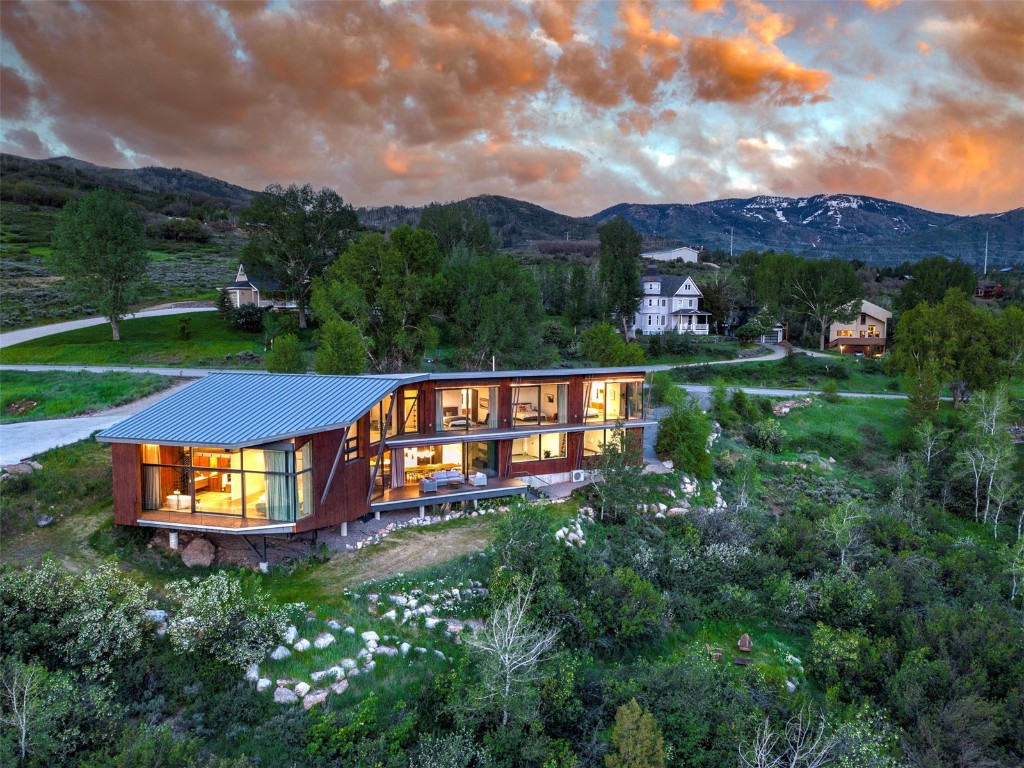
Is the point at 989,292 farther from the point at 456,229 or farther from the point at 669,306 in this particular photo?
the point at 456,229

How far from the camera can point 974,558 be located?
1983 cm

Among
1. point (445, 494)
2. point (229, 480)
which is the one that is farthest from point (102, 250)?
point (445, 494)

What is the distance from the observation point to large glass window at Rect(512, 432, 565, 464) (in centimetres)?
2211

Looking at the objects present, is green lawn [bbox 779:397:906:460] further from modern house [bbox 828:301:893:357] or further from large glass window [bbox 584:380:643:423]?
modern house [bbox 828:301:893:357]

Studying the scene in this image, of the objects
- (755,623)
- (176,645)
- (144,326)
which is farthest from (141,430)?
(144,326)

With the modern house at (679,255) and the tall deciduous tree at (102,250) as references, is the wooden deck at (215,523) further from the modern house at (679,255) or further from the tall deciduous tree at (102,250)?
the modern house at (679,255)

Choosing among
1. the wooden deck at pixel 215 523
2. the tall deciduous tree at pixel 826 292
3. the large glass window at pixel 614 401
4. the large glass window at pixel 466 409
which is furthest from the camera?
the tall deciduous tree at pixel 826 292

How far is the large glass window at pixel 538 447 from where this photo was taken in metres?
22.1

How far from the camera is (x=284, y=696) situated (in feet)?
35.5

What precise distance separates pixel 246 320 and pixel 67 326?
502 inches

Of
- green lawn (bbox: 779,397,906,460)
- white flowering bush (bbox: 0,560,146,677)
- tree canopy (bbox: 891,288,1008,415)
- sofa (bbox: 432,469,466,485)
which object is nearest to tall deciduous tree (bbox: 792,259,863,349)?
tree canopy (bbox: 891,288,1008,415)

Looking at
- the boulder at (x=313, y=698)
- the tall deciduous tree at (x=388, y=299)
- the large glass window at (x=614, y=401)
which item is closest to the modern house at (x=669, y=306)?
the tall deciduous tree at (x=388, y=299)

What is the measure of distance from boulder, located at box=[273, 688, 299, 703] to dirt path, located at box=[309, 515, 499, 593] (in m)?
3.15

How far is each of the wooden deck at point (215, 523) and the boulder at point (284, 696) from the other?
4073 mm
